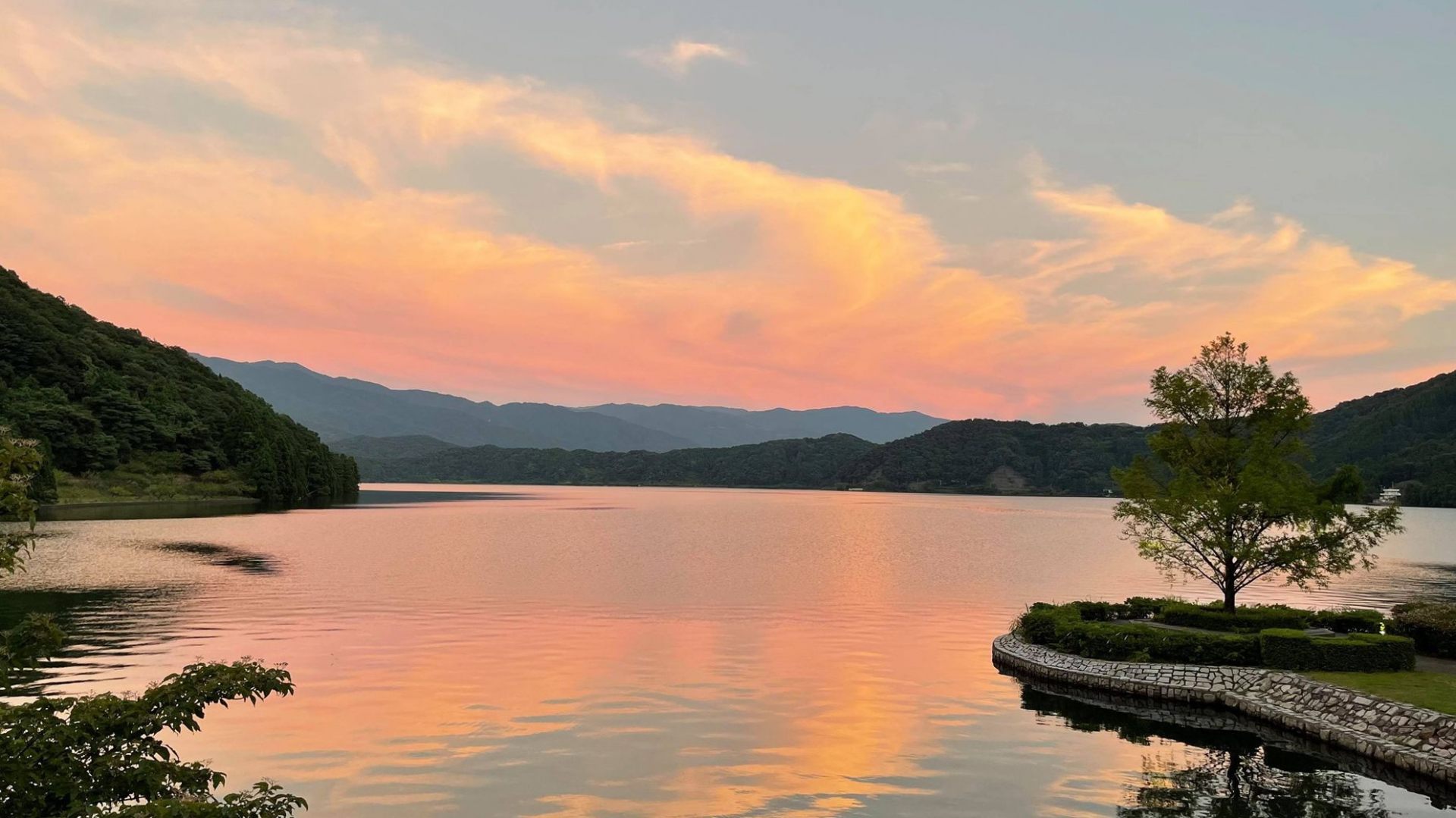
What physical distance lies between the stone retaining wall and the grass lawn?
73 centimetres

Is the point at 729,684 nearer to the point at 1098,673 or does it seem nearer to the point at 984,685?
the point at 984,685

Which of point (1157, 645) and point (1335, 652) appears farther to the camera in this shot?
point (1157, 645)

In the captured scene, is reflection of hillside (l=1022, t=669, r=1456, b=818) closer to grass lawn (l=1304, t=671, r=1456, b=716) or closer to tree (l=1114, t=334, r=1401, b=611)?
grass lawn (l=1304, t=671, r=1456, b=716)

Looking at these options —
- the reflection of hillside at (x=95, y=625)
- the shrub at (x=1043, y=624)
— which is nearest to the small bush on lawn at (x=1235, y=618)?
the shrub at (x=1043, y=624)

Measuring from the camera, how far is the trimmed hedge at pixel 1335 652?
32719mm

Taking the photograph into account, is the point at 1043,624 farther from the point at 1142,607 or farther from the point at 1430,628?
the point at 1430,628

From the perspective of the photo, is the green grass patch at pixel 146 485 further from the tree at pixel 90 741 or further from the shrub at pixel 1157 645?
the tree at pixel 90 741

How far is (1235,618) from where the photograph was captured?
39688mm

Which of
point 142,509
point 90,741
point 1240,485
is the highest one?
point 1240,485

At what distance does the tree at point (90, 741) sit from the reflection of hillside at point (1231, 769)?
19.8 m

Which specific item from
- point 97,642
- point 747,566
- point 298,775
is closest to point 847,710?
point 298,775

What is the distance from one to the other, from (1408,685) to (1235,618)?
950 centimetres

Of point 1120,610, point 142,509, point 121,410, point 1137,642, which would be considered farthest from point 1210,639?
point 121,410

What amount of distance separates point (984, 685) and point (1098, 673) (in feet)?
15.0
